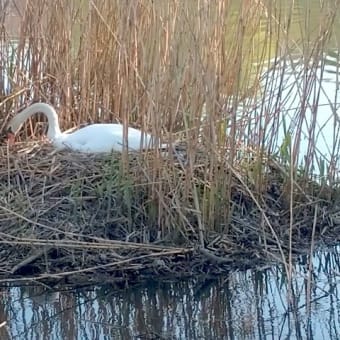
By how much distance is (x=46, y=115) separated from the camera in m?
3.56

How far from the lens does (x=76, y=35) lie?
12.1 feet

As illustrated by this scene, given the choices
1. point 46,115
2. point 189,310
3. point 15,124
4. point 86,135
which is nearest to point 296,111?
point 86,135

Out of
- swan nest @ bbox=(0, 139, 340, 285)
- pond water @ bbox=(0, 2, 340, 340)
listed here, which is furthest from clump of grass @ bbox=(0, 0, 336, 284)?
pond water @ bbox=(0, 2, 340, 340)

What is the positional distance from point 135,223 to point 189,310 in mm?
486

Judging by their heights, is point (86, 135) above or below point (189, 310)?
above

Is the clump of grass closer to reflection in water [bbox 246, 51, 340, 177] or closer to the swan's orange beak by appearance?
reflection in water [bbox 246, 51, 340, 177]

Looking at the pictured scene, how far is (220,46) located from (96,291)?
2.87 ft

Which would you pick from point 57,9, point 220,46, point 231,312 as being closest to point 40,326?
point 231,312

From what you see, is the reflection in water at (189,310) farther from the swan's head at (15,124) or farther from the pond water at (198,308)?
the swan's head at (15,124)

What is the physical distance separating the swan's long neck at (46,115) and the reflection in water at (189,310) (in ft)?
Result: 3.21

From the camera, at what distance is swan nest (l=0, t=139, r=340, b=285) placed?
9.21 ft

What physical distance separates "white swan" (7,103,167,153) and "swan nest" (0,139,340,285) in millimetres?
64

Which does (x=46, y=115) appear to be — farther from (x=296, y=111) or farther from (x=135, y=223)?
(x=296, y=111)

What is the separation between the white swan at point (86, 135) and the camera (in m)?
3.22
